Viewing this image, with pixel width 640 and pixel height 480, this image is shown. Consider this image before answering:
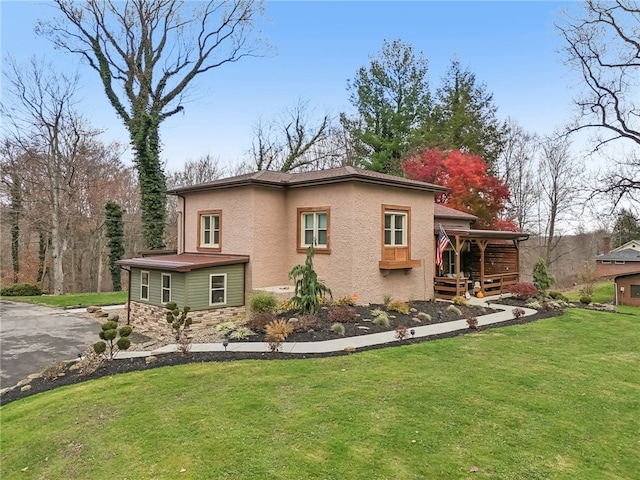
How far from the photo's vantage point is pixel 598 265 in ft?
105

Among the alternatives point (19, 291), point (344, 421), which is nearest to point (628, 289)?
point (344, 421)

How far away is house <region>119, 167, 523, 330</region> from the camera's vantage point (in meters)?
13.4

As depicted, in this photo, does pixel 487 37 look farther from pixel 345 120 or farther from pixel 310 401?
pixel 310 401

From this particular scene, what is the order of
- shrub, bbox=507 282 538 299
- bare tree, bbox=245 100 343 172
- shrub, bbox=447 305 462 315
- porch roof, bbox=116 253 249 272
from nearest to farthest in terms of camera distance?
porch roof, bbox=116 253 249 272, shrub, bbox=447 305 462 315, shrub, bbox=507 282 538 299, bare tree, bbox=245 100 343 172

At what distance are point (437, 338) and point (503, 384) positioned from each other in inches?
131

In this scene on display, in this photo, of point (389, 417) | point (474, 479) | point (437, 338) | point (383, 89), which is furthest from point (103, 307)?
point (383, 89)

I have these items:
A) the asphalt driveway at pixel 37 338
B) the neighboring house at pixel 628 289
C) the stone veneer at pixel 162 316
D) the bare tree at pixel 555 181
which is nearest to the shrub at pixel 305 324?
the stone veneer at pixel 162 316

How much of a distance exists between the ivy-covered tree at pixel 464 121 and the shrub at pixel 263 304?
Answer: 824 inches

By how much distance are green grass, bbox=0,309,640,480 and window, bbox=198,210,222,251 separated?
8.49 meters

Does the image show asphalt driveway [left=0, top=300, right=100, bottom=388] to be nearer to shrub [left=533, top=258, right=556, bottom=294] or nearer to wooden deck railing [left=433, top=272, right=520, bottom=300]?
wooden deck railing [left=433, top=272, right=520, bottom=300]

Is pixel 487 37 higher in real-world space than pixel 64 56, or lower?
lower

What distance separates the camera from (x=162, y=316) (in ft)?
43.9

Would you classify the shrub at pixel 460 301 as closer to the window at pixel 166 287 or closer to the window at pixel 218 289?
the window at pixel 218 289

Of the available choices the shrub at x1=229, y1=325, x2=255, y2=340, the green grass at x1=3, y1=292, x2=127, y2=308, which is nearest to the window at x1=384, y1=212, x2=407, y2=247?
the shrub at x1=229, y1=325, x2=255, y2=340
